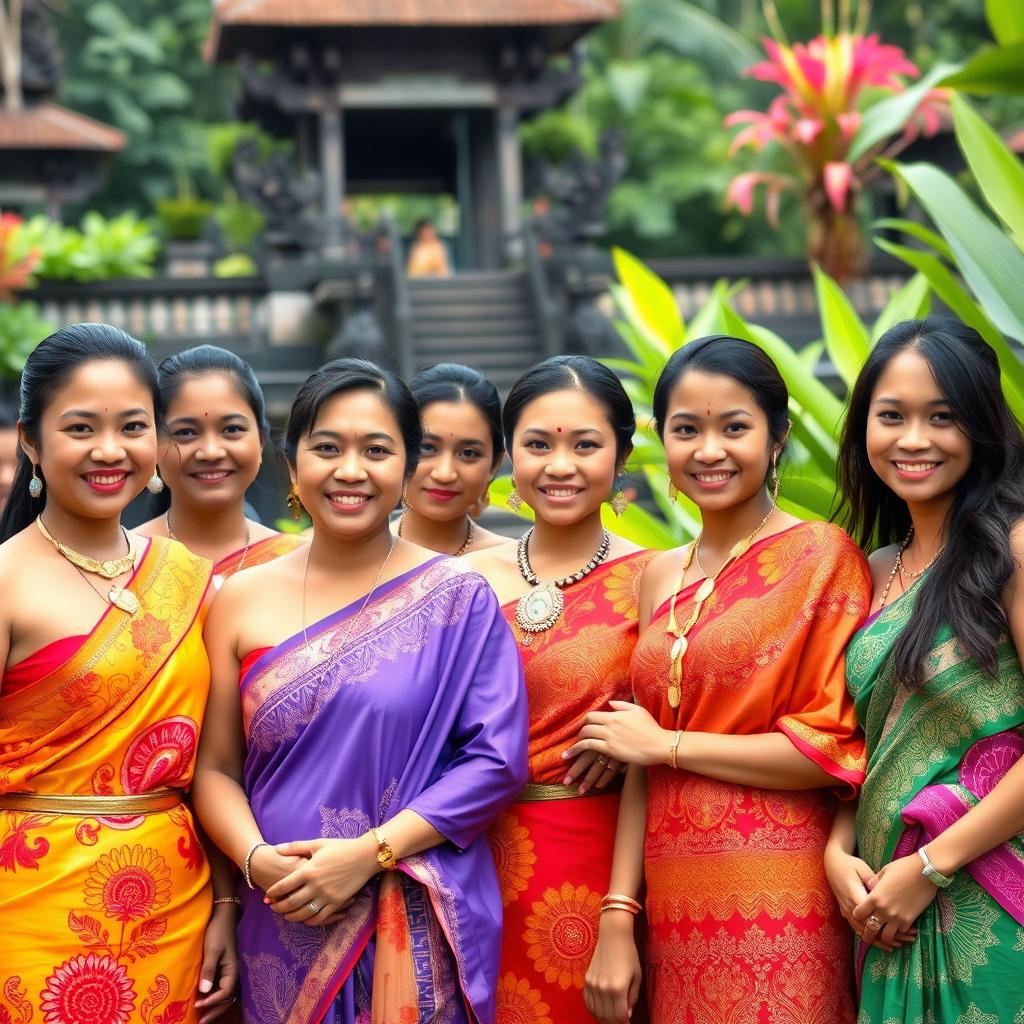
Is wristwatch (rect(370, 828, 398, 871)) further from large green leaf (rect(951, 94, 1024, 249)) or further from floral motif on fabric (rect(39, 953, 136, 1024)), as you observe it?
large green leaf (rect(951, 94, 1024, 249))

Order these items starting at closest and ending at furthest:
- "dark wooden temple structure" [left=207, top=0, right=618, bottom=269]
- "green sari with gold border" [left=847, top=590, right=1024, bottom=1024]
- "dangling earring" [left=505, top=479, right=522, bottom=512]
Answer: "green sari with gold border" [left=847, top=590, right=1024, bottom=1024]
"dangling earring" [left=505, top=479, right=522, bottom=512]
"dark wooden temple structure" [left=207, top=0, right=618, bottom=269]

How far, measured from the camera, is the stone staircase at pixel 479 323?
14062 millimetres

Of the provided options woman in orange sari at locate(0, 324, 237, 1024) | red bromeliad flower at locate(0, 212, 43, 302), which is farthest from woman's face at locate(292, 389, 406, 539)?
red bromeliad flower at locate(0, 212, 43, 302)

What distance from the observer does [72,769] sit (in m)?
2.69

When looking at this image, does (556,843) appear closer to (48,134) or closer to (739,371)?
(739,371)

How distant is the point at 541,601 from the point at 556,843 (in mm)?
496

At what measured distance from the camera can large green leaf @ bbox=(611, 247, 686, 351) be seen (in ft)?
16.9

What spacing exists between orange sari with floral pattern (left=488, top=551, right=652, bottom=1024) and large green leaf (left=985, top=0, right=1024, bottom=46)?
6.36 ft

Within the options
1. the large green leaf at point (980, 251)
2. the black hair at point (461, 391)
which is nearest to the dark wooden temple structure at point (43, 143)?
the black hair at point (461, 391)

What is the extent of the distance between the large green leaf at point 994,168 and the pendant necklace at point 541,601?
147cm

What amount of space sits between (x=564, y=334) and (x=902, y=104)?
9927 mm

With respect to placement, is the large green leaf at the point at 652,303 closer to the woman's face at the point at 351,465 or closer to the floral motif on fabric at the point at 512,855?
the woman's face at the point at 351,465

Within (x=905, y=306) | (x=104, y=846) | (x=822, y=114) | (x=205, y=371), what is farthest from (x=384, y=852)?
(x=822, y=114)

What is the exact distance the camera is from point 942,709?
2594 millimetres
